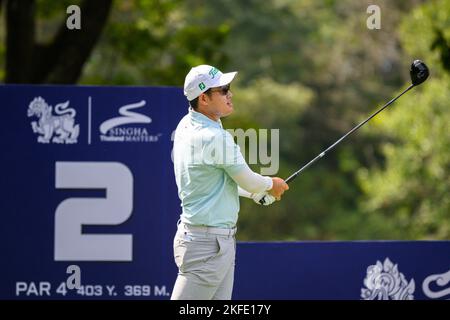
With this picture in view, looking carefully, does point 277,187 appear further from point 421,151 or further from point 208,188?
point 421,151

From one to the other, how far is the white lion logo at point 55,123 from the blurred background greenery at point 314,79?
12.7 ft

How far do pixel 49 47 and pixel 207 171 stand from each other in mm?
6479

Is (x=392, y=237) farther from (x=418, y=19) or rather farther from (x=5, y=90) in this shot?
(x=5, y=90)

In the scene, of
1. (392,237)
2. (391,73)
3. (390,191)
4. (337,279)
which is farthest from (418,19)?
(391,73)

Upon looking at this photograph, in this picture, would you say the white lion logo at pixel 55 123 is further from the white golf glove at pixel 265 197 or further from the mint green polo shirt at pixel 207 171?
the white golf glove at pixel 265 197

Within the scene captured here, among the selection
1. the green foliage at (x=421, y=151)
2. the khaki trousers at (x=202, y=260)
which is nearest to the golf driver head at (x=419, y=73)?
the khaki trousers at (x=202, y=260)

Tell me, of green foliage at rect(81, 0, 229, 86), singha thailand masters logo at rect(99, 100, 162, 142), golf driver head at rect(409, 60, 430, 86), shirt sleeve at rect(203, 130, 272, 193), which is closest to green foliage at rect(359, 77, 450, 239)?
green foliage at rect(81, 0, 229, 86)

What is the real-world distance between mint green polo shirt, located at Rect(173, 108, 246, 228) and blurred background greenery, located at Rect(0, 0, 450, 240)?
5994mm

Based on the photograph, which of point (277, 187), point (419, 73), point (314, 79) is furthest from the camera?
point (314, 79)

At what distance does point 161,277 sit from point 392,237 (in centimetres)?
1888

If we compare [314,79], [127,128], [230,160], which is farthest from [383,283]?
[314,79]

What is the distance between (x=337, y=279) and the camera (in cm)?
803

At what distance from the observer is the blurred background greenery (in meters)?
14.9

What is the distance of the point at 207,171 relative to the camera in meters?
5.84
